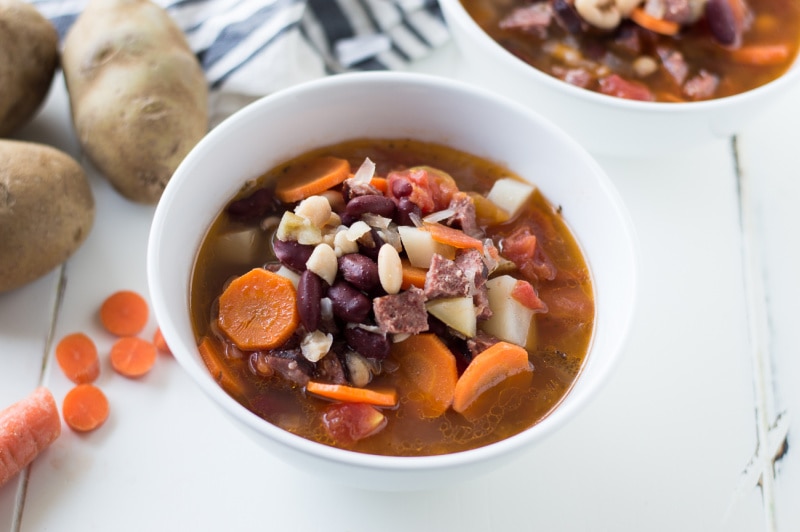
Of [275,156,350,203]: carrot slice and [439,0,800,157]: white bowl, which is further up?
[275,156,350,203]: carrot slice

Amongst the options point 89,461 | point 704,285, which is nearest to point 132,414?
point 89,461

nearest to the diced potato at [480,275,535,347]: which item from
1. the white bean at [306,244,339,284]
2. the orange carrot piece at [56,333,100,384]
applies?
the white bean at [306,244,339,284]

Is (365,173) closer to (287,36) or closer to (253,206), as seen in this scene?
(253,206)

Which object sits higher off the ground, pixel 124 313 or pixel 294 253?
pixel 294 253

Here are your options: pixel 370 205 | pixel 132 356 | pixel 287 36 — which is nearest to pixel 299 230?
pixel 370 205

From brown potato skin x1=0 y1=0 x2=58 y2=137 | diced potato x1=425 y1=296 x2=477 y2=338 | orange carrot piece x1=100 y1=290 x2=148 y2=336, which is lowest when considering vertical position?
orange carrot piece x1=100 y1=290 x2=148 y2=336

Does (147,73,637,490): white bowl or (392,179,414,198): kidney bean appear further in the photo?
(392,179,414,198): kidney bean

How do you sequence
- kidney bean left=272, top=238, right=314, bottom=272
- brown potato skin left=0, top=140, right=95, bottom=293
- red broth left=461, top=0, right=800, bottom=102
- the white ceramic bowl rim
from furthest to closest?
red broth left=461, top=0, right=800, bottom=102, the white ceramic bowl rim, brown potato skin left=0, top=140, right=95, bottom=293, kidney bean left=272, top=238, right=314, bottom=272

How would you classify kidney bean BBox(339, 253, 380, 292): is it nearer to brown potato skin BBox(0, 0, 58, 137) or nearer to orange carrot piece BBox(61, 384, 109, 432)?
orange carrot piece BBox(61, 384, 109, 432)
